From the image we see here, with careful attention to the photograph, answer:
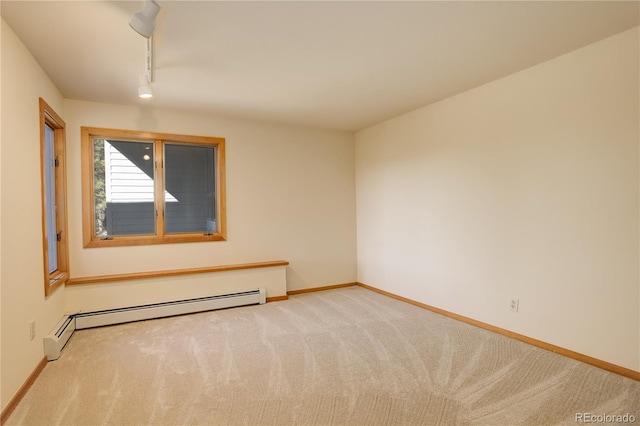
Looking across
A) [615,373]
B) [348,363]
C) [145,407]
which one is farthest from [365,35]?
[615,373]

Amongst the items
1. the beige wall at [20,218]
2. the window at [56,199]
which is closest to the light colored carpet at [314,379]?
the beige wall at [20,218]

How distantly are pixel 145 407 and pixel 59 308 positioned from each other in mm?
1934

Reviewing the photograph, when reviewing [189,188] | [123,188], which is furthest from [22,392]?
[189,188]

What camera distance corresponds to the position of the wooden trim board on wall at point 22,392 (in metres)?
2.03

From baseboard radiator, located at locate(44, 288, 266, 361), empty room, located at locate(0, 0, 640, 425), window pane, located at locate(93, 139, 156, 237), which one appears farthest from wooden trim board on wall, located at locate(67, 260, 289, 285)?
window pane, located at locate(93, 139, 156, 237)

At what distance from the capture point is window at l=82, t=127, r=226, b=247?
3973 mm

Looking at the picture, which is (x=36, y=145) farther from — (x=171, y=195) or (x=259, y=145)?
(x=259, y=145)

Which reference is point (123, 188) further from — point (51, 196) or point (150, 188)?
point (51, 196)

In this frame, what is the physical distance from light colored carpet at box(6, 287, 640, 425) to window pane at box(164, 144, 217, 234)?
1378 mm

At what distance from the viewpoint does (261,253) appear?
189 inches

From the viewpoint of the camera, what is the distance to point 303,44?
2.58m

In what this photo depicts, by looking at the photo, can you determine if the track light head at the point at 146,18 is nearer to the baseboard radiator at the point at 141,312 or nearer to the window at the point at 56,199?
the window at the point at 56,199

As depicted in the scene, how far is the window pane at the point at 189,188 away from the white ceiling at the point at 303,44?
88 cm

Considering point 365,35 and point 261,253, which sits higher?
point 365,35
